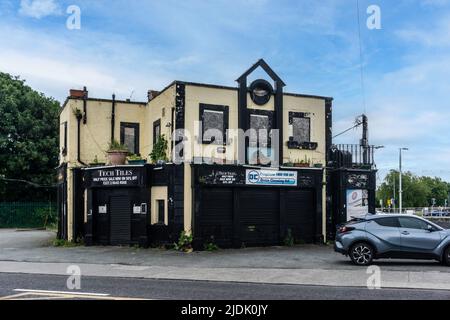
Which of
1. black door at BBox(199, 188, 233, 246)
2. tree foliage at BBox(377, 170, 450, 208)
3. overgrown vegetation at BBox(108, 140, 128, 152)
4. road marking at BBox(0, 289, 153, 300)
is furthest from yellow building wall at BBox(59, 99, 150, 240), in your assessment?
tree foliage at BBox(377, 170, 450, 208)

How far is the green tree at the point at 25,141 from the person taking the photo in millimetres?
39562

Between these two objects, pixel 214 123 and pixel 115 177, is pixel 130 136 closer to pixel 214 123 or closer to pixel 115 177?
pixel 115 177

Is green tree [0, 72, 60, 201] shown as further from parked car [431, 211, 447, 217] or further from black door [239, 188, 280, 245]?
parked car [431, 211, 447, 217]

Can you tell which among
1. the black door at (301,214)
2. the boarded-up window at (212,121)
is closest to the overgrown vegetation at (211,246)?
the black door at (301,214)

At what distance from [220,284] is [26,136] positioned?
1270 inches

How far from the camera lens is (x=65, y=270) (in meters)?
15.5

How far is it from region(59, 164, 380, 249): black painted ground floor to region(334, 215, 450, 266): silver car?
Answer: 6.17m

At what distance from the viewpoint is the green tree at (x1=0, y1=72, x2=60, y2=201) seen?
130ft

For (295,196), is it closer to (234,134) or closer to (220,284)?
(234,134)

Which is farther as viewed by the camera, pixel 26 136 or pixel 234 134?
pixel 26 136

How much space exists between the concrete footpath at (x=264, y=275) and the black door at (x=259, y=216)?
627 centimetres

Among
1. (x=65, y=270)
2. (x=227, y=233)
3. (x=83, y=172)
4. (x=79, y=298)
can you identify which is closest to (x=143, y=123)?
(x=83, y=172)
